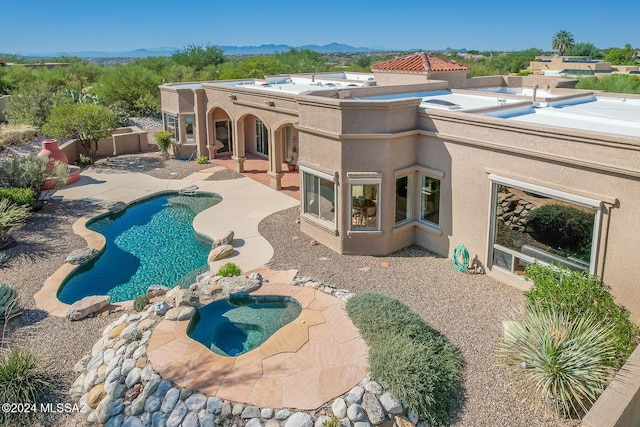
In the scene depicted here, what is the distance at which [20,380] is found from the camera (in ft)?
33.8

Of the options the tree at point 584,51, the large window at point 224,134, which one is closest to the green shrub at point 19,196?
the large window at point 224,134

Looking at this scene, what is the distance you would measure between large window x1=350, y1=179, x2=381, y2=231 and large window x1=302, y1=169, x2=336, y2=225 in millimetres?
758

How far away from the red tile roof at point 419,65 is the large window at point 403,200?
9.78m

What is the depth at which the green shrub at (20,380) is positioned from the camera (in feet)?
32.7

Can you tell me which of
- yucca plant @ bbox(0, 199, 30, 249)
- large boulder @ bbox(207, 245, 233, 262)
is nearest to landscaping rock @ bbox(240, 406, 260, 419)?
large boulder @ bbox(207, 245, 233, 262)

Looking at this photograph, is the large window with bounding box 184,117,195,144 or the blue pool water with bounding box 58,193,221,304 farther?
the large window with bounding box 184,117,195,144

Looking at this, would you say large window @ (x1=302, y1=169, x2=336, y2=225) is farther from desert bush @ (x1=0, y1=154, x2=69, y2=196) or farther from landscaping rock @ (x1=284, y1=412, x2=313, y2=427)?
desert bush @ (x1=0, y1=154, x2=69, y2=196)

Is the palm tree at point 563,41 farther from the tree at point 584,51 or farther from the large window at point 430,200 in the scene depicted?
the large window at point 430,200

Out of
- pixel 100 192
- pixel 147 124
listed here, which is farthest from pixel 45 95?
pixel 100 192

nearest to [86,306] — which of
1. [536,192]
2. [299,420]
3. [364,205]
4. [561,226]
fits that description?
[299,420]

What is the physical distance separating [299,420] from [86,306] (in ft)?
24.3

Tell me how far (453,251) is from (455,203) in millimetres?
1602

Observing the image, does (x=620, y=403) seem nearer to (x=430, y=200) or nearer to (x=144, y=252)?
(x=430, y=200)

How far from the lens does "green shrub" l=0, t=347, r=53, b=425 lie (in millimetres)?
9977
